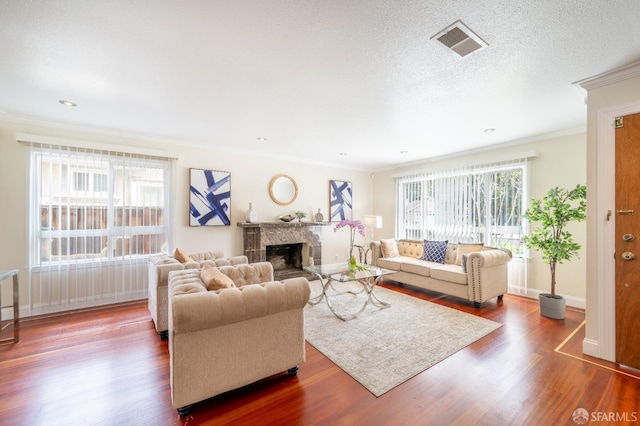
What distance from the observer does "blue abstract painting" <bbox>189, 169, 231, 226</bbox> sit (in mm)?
4395

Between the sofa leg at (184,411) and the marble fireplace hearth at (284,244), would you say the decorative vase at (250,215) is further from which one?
the sofa leg at (184,411)

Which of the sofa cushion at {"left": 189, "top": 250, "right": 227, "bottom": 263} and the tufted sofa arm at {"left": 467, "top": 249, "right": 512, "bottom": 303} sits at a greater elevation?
the sofa cushion at {"left": 189, "top": 250, "right": 227, "bottom": 263}

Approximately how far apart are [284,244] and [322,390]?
3549 mm

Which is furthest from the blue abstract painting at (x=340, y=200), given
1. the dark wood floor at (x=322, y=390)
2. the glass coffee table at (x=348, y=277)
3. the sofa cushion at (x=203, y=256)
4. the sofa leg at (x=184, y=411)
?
the sofa leg at (x=184, y=411)

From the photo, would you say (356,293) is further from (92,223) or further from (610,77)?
(92,223)

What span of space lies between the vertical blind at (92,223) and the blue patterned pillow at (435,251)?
4491 mm

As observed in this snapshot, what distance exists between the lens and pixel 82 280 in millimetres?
3637

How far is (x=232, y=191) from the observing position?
15.8ft

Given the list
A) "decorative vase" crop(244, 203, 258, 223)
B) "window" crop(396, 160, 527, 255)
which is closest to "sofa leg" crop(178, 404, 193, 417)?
"decorative vase" crop(244, 203, 258, 223)

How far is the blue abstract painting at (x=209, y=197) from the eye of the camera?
4.39m

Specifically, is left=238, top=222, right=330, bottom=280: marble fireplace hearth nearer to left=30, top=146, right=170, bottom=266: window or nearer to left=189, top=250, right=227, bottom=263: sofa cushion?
left=189, top=250, right=227, bottom=263: sofa cushion

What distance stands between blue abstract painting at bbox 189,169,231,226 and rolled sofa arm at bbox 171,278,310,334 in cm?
281

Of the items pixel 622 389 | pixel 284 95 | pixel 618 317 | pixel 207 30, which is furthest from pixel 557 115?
pixel 207 30

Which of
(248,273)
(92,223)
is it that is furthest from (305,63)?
(92,223)
